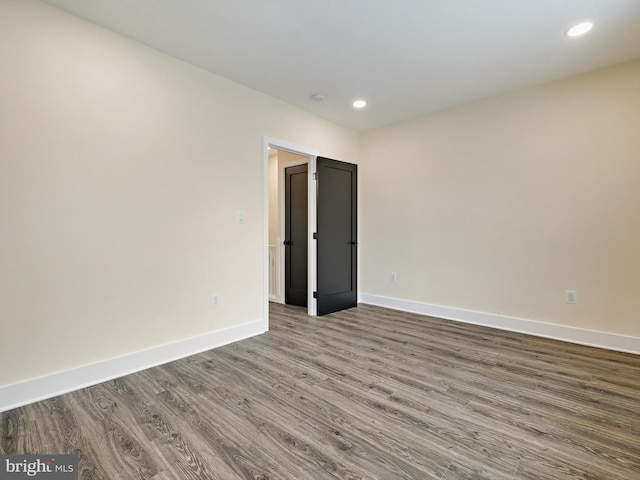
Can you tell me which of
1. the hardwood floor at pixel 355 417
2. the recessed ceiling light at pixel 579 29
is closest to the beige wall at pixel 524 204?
the hardwood floor at pixel 355 417

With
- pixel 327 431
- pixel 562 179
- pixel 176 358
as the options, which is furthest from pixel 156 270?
pixel 562 179

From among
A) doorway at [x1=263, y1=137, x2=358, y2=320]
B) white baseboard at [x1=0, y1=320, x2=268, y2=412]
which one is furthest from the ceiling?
white baseboard at [x1=0, y1=320, x2=268, y2=412]

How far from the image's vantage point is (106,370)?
2.35 metres

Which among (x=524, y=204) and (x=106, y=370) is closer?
(x=106, y=370)

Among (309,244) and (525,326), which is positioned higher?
(309,244)

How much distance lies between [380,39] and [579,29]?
153 cm

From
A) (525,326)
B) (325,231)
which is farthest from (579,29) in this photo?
(325,231)

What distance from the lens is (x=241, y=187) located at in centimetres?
328

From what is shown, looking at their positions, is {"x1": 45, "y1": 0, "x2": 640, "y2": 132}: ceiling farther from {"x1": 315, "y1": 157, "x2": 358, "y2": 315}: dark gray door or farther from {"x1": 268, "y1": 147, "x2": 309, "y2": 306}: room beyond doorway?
{"x1": 268, "y1": 147, "x2": 309, "y2": 306}: room beyond doorway

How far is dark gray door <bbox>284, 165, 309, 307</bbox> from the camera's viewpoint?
4.57 metres

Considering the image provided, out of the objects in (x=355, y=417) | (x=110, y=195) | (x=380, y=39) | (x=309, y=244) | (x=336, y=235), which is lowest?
(x=355, y=417)

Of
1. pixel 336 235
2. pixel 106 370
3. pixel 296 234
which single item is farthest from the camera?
pixel 296 234

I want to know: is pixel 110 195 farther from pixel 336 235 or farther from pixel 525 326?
pixel 525 326

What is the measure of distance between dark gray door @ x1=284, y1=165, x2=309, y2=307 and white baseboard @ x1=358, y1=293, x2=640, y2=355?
1.25 m
